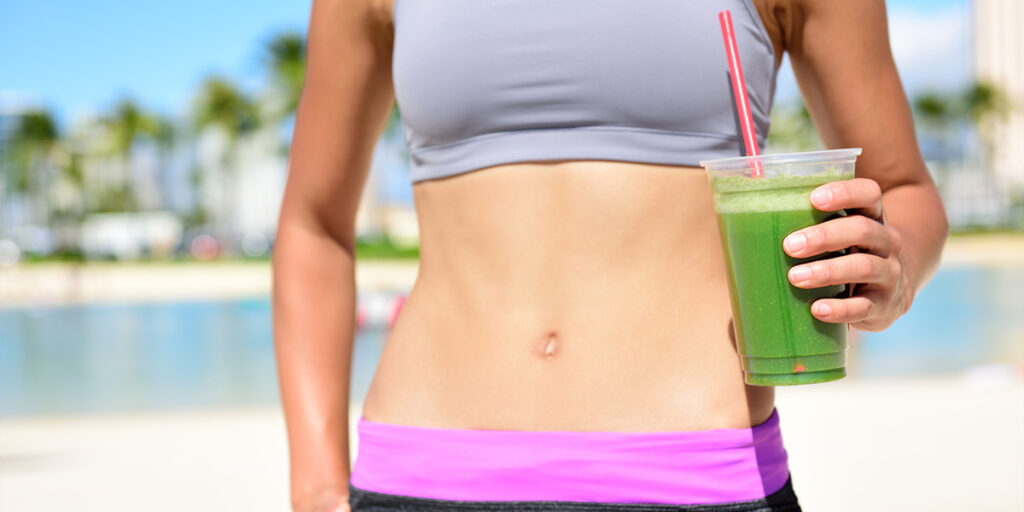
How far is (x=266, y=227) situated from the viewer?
9544cm

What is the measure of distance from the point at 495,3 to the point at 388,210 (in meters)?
72.3

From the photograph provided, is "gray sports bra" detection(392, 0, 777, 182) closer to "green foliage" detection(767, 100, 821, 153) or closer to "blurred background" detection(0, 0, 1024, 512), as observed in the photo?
"blurred background" detection(0, 0, 1024, 512)

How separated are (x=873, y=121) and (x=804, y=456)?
19.8 feet

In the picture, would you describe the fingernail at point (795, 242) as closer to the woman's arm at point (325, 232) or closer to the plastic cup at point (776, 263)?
the plastic cup at point (776, 263)

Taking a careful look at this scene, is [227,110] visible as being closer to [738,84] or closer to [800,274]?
[738,84]

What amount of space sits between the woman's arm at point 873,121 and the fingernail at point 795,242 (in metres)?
0.10

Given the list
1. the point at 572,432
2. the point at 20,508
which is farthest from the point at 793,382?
the point at 20,508

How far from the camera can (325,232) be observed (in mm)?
1545

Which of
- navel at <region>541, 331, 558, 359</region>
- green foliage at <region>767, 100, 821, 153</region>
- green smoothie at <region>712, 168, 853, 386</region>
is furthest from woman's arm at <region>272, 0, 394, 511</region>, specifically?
green foliage at <region>767, 100, 821, 153</region>

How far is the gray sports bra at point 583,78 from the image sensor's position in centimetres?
120

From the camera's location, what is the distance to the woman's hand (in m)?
0.96

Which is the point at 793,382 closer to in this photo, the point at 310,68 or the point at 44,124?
the point at 310,68

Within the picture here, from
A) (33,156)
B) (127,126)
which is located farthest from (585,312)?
(33,156)

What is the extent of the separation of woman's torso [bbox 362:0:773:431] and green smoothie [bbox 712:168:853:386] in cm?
13
